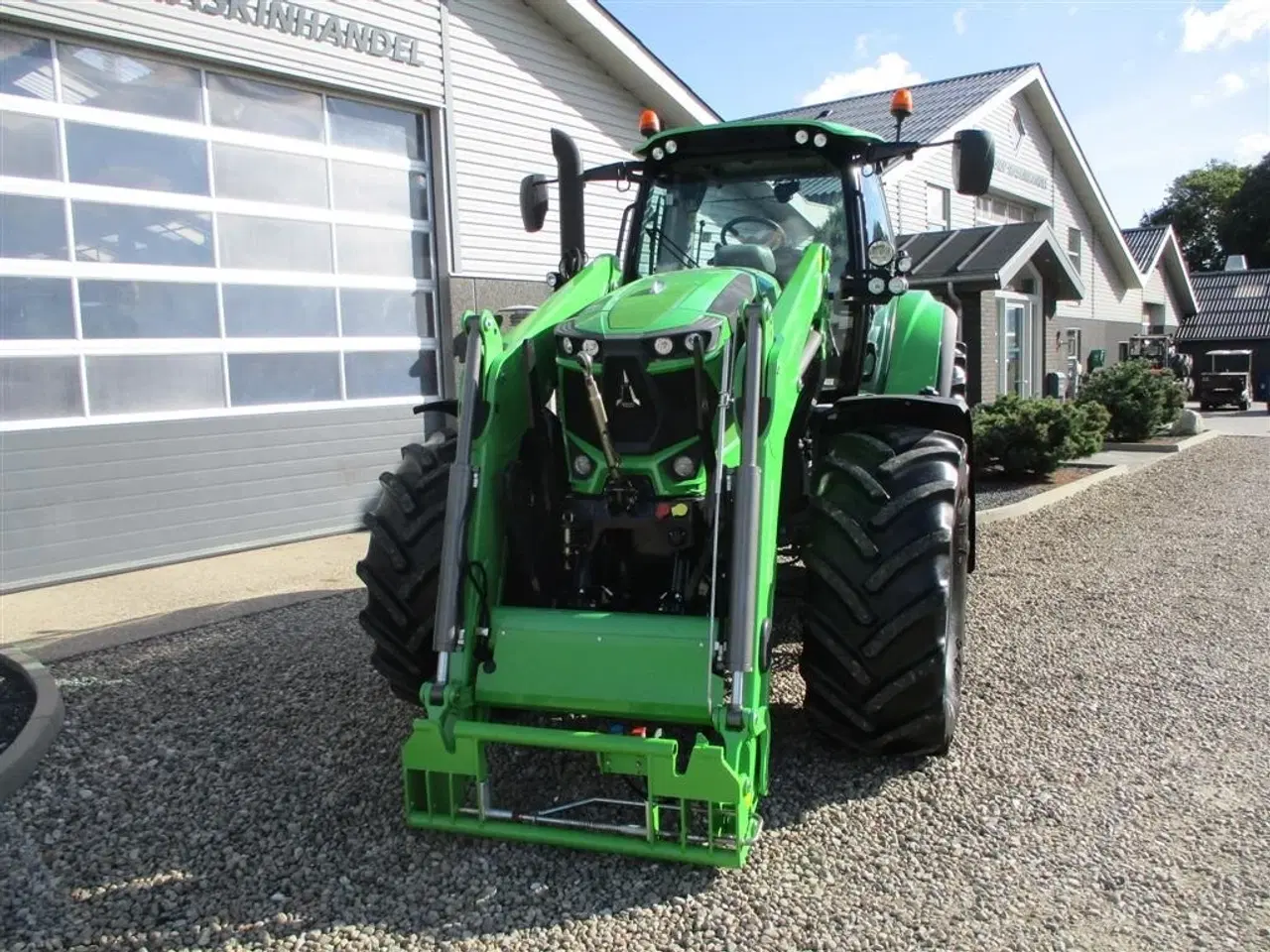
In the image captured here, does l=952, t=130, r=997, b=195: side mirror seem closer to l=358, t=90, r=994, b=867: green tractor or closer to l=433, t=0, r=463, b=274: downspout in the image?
l=358, t=90, r=994, b=867: green tractor

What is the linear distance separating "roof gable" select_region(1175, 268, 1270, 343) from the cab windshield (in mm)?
34310

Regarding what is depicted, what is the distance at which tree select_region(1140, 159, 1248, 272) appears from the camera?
60344 mm

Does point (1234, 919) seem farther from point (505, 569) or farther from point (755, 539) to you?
point (505, 569)

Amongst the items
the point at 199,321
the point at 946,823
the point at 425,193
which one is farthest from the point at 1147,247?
the point at 946,823

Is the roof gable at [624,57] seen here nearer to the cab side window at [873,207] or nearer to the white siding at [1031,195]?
the white siding at [1031,195]

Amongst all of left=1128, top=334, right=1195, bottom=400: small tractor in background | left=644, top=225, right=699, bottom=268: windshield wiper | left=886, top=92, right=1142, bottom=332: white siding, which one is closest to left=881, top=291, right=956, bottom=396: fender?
left=644, top=225, right=699, bottom=268: windshield wiper

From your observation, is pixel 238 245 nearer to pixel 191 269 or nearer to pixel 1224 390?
pixel 191 269

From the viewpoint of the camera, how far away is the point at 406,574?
4.04 m

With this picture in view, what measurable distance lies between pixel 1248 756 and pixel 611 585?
2.51 meters

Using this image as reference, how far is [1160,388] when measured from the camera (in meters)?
15.5

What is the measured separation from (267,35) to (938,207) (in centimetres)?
1350

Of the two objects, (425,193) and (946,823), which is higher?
(425,193)

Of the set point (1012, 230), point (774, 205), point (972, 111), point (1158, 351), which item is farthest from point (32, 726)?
point (1158, 351)

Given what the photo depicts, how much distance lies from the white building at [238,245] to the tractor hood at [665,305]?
16.6 ft
